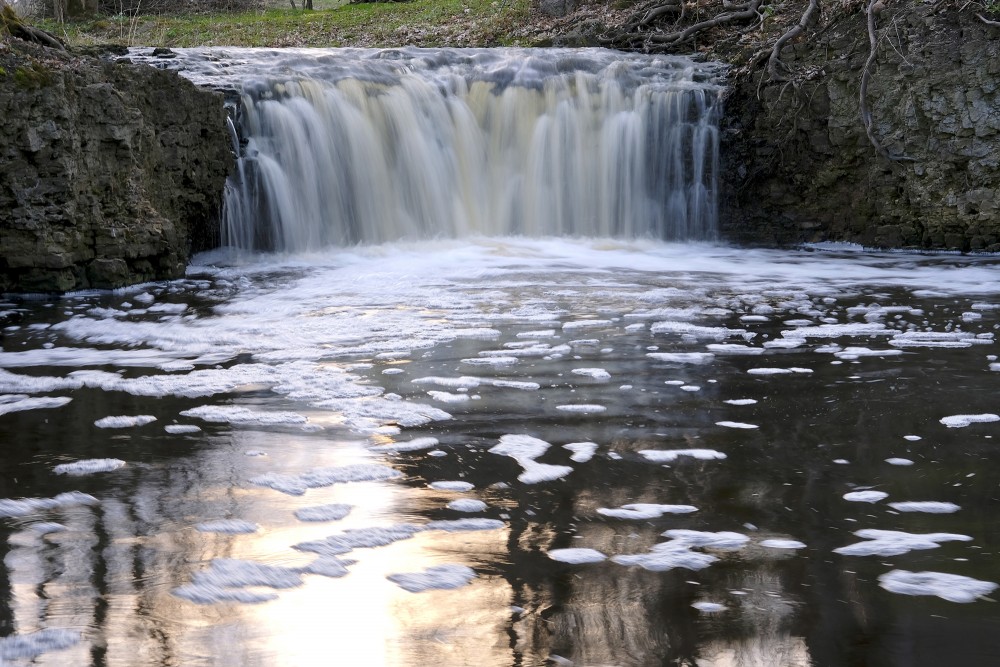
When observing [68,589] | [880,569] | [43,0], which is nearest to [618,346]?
[880,569]

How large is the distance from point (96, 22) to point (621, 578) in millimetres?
21499

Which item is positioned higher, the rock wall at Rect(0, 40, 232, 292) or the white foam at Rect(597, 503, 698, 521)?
the rock wall at Rect(0, 40, 232, 292)

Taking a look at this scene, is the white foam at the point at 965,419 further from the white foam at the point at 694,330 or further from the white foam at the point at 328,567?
the white foam at the point at 328,567

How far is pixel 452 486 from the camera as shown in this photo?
11.2 feet

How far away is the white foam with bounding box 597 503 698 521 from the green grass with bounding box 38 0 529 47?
14.9 m

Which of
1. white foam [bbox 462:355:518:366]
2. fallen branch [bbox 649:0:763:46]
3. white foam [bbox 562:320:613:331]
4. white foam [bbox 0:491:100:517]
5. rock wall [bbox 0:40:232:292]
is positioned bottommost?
white foam [bbox 0:491:100:517]

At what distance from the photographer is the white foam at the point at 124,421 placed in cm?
422

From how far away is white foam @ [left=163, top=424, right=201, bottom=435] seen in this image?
4098 millimetres

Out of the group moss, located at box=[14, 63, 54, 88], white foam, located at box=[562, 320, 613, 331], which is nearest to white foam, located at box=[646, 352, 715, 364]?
white foam, located at box=[562, 320, 613, 331]

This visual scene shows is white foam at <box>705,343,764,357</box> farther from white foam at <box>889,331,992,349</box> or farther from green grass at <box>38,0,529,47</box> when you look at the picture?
green grass at <box>38,0,529,47</box>

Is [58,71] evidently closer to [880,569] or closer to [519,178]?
[519,178]

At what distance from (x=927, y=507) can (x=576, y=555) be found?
4.09 ft

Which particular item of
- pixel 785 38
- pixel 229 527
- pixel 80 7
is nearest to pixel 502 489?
pixel 229 527

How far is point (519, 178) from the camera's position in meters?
12.2
